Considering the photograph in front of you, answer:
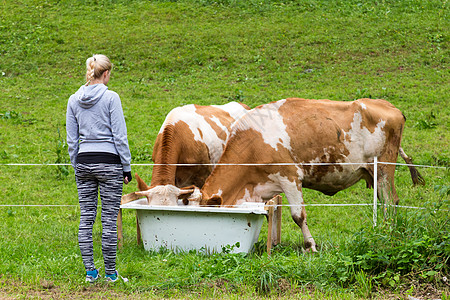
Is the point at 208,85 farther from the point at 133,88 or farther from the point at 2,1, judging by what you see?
the point at 2,1

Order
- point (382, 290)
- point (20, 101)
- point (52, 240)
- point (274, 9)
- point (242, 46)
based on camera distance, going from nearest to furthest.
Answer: point (382, 290) < point (52, 240) < point (20, 101) < point (242, 46) < point (274, 9)

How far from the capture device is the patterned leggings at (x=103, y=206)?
5.32 metres

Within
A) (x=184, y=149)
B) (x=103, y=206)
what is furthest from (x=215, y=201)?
(x=184, y=149)

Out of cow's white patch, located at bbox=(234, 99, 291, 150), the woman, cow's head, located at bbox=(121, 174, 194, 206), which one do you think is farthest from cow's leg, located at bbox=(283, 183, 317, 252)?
the woman

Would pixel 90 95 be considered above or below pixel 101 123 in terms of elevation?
above

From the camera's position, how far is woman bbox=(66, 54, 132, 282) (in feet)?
17.4

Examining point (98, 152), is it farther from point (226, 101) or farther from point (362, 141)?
point (226, 101)

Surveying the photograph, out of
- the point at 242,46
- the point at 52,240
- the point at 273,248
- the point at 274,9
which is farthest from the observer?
the point at 274,9

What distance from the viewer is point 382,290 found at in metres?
5.04

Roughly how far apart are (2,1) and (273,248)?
25.1 m

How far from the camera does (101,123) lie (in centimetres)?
534

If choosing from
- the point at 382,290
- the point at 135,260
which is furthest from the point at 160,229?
the point at 382,290

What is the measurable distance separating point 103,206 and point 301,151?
3.13 meters

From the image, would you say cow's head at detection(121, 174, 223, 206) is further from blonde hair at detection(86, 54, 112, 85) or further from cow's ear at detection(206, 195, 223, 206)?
blonde hair at detection(86, 54, 112, 85)
